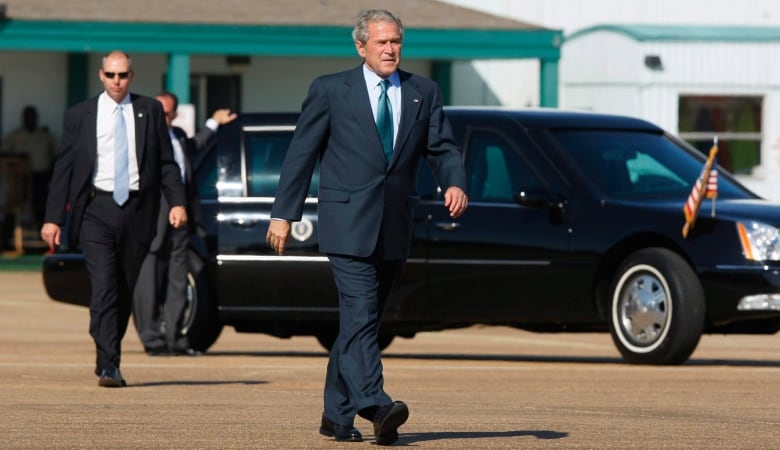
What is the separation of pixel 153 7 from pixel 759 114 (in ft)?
28.3

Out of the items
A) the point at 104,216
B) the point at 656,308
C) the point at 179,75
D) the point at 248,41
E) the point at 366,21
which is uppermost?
the point at 248,41

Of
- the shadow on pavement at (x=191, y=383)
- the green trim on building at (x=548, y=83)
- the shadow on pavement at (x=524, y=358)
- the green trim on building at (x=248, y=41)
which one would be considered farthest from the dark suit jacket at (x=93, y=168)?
the green trim on building at (x=548, y=83)

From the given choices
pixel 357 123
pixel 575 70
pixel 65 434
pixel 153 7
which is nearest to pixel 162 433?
pixel 65 434

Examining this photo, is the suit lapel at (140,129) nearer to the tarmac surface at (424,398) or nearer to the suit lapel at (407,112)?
the tarmac surface at (424,398)

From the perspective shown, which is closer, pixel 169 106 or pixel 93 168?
pixel 93 168

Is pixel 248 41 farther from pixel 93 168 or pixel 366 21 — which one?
pixel 366 21

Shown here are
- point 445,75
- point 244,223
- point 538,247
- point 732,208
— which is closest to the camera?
point 732,208

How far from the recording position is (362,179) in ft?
27.5

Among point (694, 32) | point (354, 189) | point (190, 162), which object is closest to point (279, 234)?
point (354, 189)

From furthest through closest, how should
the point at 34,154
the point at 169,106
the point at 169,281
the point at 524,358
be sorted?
the point at 34,154, the point at 169,106, the point at 524,358, the point at 169,281

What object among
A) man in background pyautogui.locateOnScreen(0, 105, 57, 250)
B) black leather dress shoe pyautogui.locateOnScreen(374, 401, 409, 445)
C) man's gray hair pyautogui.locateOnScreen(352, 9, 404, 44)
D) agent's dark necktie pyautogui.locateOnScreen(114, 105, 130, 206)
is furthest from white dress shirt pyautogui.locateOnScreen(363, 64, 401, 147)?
man in background pyautogui.locateOnScreen(0, 105, 57, 250)

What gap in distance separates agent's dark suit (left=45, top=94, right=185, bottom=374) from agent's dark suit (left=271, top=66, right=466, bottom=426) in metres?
2.73

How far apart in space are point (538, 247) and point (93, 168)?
10.8 ft

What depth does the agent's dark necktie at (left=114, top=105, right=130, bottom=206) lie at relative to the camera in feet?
36.2
